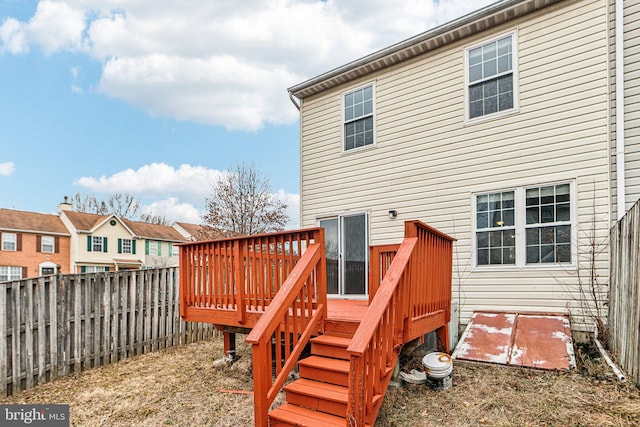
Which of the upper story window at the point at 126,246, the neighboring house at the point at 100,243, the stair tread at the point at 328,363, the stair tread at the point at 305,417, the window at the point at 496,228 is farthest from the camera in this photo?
the upper story window at the point at 126,246

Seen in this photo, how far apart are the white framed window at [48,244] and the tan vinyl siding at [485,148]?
2339cm

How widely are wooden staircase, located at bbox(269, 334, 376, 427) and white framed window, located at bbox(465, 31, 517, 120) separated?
503cm

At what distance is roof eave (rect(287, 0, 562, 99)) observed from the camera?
6.42 m

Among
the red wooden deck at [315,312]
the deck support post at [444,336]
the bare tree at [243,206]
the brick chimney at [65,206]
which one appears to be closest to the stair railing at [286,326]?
the red wooden deck at [315,312]

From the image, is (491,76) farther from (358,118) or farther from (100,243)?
(100,243)

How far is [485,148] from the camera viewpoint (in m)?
6.76

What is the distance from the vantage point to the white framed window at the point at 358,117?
8414 millimetres

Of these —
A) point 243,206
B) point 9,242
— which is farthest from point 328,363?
point 9,242

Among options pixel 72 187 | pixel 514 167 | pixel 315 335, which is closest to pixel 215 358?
pixel 315 335

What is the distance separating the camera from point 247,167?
65.6ft

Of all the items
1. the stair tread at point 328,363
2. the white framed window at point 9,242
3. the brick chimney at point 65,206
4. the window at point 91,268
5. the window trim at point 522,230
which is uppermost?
the brick chimney at point 65,206

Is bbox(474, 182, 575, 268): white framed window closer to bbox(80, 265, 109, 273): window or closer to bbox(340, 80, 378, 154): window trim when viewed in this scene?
bbox(340, 80, 378, 154): window trim

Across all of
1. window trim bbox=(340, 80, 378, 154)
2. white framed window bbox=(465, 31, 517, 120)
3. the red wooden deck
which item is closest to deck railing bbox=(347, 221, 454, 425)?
the red wooden deck

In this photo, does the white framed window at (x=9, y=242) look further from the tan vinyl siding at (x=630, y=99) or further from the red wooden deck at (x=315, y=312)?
the tan vinyl siding at (x=630, y=99)
